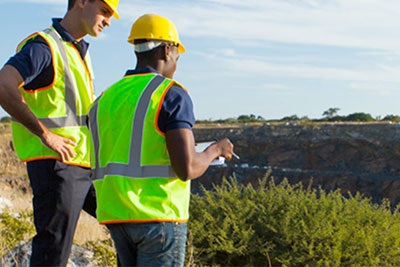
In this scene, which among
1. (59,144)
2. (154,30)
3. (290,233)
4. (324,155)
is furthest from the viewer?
(324,155)

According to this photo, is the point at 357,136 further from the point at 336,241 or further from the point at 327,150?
the point at 336,241

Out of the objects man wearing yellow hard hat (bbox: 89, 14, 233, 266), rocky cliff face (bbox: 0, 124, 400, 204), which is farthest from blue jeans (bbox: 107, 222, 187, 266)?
rocky cliff face (bbox: 0, 124, 400, 204)

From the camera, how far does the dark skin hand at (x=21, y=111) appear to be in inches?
107

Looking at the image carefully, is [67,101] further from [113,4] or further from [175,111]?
[175,111]

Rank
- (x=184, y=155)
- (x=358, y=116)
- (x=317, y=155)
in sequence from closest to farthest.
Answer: (x=184, y=155)
(x=317, y=155)
(x=358, y=116)

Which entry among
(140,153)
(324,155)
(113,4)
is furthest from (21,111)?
(324,155)

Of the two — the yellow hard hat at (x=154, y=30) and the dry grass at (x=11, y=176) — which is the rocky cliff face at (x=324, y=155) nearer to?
the dry grass at (x=11, y=176)

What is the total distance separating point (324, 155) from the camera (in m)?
28.2

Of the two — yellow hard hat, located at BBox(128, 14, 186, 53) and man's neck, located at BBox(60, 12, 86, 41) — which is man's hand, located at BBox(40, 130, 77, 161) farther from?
yellow hard hat, located at BBox(128, 14, 186, 53)

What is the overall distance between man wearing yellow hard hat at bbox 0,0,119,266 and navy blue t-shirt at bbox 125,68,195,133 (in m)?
0.97

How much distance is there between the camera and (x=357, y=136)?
26922mm

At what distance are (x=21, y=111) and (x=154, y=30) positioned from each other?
900mm

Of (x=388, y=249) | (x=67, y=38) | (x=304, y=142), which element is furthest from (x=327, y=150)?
(x=67, y=38)

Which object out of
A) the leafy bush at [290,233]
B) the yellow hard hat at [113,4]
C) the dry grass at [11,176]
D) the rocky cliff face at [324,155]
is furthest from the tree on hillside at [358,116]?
the yellow hard hat at [113,4]
